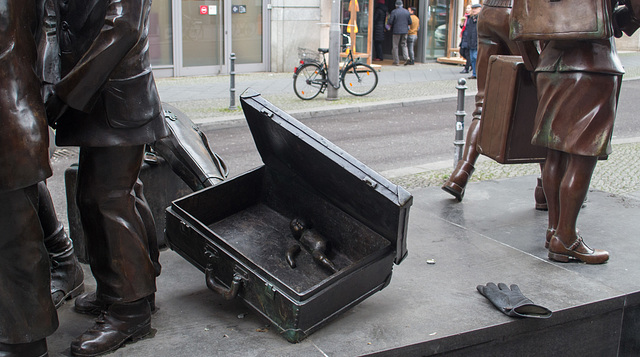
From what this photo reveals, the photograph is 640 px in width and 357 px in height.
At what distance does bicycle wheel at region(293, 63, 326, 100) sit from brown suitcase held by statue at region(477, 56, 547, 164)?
893cm

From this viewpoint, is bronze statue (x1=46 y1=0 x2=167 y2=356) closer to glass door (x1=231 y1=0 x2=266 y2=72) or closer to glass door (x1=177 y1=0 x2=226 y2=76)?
glass door (x1=177 y1=0 x2=226 y2=76)

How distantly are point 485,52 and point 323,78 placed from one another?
8580 mm

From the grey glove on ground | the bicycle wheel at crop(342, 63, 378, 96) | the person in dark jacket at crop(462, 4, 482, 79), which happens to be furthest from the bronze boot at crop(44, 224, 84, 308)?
the person in dark jacket at crop(462, 4, 482, 79)

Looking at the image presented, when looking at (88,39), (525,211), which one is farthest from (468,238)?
(88,39)

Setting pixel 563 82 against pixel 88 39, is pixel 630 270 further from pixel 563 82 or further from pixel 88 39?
pixel 88 39

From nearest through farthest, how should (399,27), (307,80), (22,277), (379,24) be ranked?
(22,277)
(307,80)
(399,27)
(379,24)

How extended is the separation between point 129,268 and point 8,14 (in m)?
1.14

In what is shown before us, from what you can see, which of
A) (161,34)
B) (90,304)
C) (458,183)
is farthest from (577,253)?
(161,34)

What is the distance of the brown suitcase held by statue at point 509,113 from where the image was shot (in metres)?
4.72

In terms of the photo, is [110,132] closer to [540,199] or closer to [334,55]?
[540,199]

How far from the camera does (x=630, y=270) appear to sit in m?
4.16

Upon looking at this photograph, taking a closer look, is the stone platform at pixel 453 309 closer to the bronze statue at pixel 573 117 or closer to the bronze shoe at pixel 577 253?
the bronze shoe at pixel 577 253

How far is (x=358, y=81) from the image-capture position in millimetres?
14789

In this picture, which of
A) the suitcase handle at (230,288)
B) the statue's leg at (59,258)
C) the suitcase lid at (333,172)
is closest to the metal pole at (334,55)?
the suitcase lid at (333,172)
